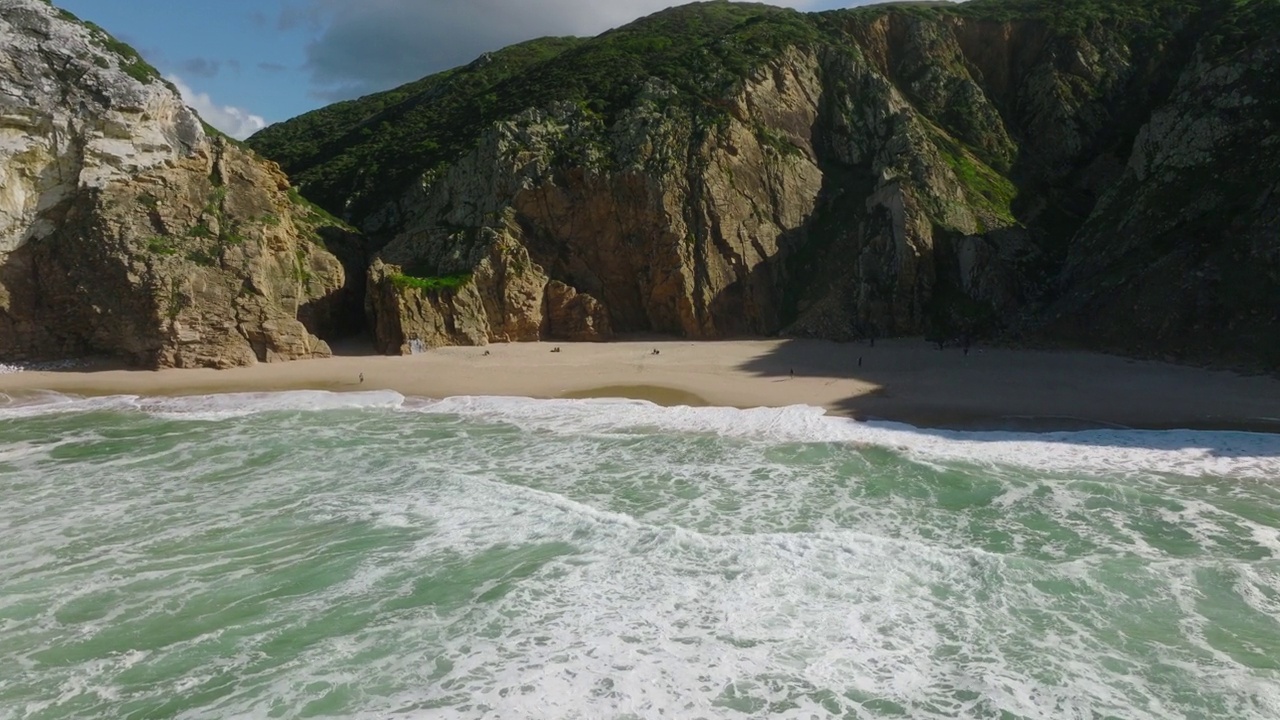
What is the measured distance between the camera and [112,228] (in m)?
21.7

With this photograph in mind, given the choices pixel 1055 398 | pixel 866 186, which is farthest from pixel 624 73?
pixel 1055 398

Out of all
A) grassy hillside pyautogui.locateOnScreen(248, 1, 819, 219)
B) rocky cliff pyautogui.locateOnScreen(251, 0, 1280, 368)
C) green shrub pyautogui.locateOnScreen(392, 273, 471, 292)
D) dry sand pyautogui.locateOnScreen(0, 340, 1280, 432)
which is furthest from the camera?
grassy hillside pyautogui.locateOnScreen(248, 1, 819, 219)

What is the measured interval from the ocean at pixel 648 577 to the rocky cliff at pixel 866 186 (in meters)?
9.67

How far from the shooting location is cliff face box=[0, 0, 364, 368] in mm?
21641

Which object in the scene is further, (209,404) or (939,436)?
(209,404)

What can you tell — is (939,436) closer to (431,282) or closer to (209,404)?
(209,404)

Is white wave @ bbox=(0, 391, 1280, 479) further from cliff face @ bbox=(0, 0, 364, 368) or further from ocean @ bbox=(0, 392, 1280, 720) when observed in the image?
cliff face @ bbox=(0, 0, 364, 368)

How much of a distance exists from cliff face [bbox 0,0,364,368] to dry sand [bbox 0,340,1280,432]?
1494 mm

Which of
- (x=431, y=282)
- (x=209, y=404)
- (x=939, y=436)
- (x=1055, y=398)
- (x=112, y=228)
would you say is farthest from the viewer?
(x=431, y=282)

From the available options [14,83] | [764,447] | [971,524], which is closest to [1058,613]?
[971,524]

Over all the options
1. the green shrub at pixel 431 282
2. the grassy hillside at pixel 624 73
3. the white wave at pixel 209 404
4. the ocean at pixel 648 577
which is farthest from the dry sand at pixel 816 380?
the grassy hillside at pixel 624 73

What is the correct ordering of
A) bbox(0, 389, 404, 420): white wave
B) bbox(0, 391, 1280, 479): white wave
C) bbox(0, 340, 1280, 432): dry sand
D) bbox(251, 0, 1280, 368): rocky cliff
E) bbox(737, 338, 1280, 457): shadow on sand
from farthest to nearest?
bbox(251, 0, 1280, 368): rocky cliff → bbox(0, 389, 404, 420): white wave → bbox(0, 340, 1280, 432): dry sand → bbox(737, 338, 1280, 457): shadow on sand → bbox(0, 391, 1280, 479): white wave

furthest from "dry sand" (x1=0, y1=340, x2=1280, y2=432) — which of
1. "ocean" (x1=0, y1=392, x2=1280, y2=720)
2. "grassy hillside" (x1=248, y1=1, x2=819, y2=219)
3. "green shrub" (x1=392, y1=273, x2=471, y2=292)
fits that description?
"grassy hillside" (x1=248, y1=1, x2=819, y2=219)

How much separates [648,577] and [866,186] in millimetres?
24083
